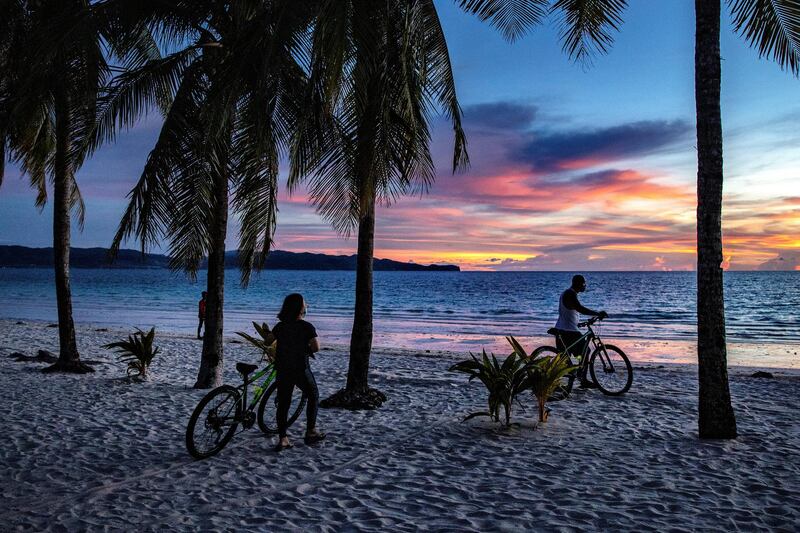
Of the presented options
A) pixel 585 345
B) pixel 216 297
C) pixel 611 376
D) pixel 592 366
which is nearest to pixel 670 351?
pixel 611 376

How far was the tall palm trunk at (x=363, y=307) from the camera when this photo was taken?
350 inches

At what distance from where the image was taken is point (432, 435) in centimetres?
734

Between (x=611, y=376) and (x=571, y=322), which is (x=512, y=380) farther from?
(x=611, y=376)

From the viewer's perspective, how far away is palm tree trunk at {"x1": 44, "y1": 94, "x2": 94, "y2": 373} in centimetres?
1131

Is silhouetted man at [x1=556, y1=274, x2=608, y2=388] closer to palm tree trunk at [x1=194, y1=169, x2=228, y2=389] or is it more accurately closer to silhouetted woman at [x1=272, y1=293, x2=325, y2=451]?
silhouetted woman at [x1=272, y1=293, x2=325, y2=451]

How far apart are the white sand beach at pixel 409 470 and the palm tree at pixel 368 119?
2152 mm

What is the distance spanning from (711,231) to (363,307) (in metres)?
4.66

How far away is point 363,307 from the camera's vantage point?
890 cm

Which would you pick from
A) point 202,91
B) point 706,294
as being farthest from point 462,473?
point 202,91

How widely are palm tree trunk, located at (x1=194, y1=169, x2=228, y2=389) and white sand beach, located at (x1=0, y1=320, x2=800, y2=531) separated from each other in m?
0.69

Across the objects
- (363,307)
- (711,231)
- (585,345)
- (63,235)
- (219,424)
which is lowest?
(219,424)

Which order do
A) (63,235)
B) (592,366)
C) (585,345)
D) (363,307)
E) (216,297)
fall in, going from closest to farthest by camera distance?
(363,307)
(585,345)
(592,366)
(216,297)
(63,235)

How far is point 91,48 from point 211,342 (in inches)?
191

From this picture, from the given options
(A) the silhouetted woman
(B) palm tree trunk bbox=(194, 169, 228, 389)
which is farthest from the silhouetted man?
(B) palm tree trunk bbox=(194, 169, 228, 389)
